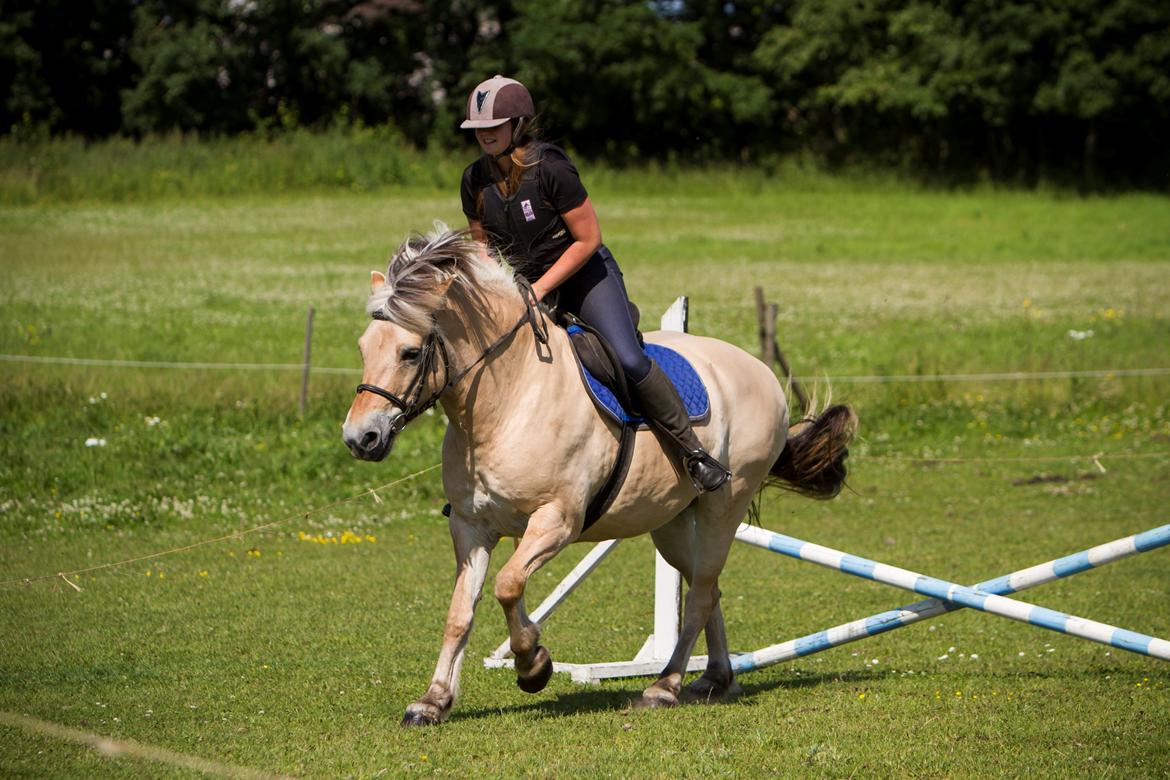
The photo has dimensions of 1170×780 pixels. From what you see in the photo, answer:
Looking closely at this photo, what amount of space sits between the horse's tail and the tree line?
1443 inches

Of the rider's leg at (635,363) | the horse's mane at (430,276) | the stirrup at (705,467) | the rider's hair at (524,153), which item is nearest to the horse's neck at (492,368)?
the horse's mane at (430,276)

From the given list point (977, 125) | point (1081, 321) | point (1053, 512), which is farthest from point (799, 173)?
point (1053, 512)

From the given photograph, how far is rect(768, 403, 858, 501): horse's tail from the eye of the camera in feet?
28.0

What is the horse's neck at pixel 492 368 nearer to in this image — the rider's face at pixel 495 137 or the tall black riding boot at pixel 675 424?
the tall black riding boot at pixel 675 424

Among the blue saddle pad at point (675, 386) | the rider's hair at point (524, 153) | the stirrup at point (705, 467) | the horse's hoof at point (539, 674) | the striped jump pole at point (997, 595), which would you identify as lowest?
the horse's hoof at point (539, 674)

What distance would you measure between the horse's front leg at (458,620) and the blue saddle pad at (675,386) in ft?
2.90

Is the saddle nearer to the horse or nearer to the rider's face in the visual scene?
the horse

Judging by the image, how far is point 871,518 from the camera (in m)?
14.1

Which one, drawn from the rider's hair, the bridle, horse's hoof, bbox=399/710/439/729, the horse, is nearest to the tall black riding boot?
the horse

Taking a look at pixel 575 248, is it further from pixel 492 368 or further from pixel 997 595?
pixel 997 595

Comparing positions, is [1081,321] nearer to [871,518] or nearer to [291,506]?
[871,518]

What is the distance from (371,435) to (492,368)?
86cm

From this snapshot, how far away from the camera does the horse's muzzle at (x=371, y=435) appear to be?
19.2 ft

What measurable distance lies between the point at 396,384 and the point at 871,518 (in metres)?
9.01
